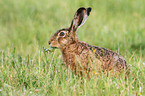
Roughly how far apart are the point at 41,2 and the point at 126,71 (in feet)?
22.3

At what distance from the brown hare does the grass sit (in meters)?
0.17

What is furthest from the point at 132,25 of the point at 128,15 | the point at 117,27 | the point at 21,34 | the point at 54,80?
the point at 54,80

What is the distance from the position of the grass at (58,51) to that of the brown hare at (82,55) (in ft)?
0.57

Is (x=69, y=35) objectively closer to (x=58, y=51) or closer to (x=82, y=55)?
(x=82, y=55)

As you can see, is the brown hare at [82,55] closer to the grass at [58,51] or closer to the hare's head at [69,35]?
the hare's head at [69,35]

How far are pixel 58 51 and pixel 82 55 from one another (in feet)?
6.61

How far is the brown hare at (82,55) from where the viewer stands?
476 centimetres

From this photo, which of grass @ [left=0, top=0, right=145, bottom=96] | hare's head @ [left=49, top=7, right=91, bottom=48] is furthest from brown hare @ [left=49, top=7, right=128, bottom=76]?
grass @ [left=0, top=0, right=145, bottom=96]

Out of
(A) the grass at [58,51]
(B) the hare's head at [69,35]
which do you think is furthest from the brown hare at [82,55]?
(A) the grass at [58,51]

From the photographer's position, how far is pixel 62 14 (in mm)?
9984

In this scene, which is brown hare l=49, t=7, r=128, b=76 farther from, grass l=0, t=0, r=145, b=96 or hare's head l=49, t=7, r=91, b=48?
grass l=0, t=0, r=145, b=96

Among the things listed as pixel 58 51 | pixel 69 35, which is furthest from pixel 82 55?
pixel 58 51

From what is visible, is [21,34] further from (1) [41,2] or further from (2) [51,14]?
(1) [41,2]

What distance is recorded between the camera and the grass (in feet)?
14.0
